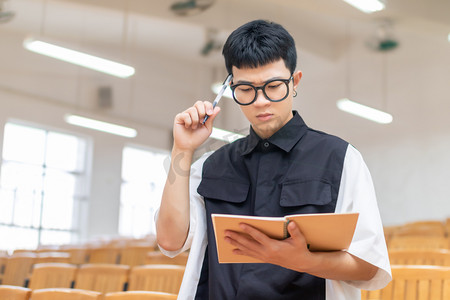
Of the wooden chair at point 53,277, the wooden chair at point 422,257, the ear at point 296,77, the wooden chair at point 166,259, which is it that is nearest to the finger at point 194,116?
the ear at point 296,77

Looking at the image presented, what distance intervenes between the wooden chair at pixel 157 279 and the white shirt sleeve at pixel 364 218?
195 cm

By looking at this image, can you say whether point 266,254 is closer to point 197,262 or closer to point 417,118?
point 197,262

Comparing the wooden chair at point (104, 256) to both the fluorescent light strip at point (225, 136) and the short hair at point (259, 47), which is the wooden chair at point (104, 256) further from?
the short hair at point (259, 47)

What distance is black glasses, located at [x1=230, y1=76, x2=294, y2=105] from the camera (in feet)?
4.65

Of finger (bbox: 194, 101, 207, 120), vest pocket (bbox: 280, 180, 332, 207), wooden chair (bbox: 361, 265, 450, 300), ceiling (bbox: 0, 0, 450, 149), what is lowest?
wooden chair (bbox: 361, 265, 450, 300)

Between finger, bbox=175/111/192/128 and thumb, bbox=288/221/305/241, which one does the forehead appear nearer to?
finger, bbox=175/111/192/128

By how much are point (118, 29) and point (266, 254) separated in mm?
12049

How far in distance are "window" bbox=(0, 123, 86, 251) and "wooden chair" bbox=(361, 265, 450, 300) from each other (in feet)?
36.8

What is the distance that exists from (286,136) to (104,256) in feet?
18.9

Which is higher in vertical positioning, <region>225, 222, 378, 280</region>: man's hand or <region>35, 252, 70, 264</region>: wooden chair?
<region>225, 222, 378, 280</region>: man's hand

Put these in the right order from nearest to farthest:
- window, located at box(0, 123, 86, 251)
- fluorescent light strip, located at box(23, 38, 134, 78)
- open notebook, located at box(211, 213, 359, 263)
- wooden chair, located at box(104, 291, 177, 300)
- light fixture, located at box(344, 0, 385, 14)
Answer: open notebook, located at box(211, 213, 359, 263) < wooden chair, located at box(104, 291, 177, 300) < light fixture, located at box(344, 0, 385, 14) < fluorescent light strip, located at box(23, 38, 134, 78) < window, located at box(0, 123, 86, 251)

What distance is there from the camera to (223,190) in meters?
1.48

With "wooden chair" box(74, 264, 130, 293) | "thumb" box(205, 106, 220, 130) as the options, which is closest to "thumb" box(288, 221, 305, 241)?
"thumb" box(205, 106, 220, 130)

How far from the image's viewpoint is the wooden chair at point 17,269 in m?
5.70
